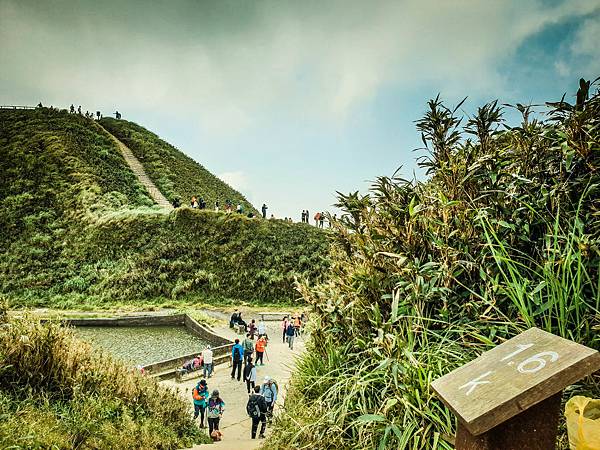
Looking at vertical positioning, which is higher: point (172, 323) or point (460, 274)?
point (460, 274)

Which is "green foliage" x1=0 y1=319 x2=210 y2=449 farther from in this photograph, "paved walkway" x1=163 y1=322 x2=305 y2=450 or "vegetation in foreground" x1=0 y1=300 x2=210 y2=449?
"paved walkway" x1=163 y1=322 x2=305 y2=450

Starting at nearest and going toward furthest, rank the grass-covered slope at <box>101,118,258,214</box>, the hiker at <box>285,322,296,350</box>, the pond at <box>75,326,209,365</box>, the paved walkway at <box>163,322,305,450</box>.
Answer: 1. the paved walkway at <box>163,322,305,450</box>
2. the pond at <box>75,326,209,365</box>
3. the hiker at <box>285,322,296,350</box>
4. the grass-covered slope at <box>101,118,258,214</box>

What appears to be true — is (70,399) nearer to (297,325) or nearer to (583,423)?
(583,423)

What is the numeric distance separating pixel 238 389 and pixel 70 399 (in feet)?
21.6

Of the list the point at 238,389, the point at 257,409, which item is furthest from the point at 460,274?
the point at 238,389

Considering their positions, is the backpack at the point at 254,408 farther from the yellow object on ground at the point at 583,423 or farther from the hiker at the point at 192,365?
the yellow object on ground at the point at 583,423

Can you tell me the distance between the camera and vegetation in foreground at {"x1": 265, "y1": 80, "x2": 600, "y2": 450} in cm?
242

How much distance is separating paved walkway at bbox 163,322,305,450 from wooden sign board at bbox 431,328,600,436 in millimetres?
3578

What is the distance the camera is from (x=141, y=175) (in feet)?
139

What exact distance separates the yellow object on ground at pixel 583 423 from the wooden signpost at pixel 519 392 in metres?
0.06

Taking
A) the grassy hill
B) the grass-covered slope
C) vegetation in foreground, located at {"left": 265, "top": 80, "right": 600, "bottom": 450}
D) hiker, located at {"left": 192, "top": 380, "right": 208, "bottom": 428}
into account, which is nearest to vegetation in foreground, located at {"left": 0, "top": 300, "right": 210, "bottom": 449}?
hiker, located at {"left": 192, "top": 380, "right": 208, "bottom": 428}

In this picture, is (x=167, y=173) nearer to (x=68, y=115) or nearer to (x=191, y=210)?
(x=191, y=210)

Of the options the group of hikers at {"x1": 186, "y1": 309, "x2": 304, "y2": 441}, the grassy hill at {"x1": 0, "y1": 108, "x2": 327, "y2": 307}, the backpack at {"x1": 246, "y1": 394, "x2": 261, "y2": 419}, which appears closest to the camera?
the backpack at {"x1": 246, "y1": 394, "x2": 261, "y2": 419}

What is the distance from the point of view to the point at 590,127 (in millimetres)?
2510
